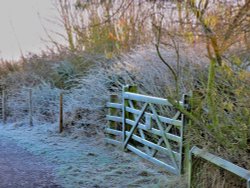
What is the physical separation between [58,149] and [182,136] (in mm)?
3096

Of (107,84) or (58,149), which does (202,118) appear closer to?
(58,149)

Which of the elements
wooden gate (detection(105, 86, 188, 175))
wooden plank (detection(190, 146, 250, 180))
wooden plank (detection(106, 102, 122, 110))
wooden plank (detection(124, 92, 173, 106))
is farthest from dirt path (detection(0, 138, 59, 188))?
wooden plank (detection(190, 146, 250, 180))

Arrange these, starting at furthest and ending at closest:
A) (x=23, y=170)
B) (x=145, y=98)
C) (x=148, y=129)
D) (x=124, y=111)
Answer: (x=124, y=111) → (x=145, y=98) → (x=148, y=129) → (x=23, y=170)

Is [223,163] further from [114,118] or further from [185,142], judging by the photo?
[114,118]

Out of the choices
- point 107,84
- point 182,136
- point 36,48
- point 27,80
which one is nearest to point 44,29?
point 36,48

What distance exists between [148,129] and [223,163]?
2533mm

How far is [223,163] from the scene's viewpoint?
3.66m

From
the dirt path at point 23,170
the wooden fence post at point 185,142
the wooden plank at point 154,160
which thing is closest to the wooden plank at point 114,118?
the wooden plank at point 154,160

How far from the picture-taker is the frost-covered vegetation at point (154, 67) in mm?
3890

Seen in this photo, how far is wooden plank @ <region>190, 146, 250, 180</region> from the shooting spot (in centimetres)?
328

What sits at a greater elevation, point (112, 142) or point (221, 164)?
point (221, 164)

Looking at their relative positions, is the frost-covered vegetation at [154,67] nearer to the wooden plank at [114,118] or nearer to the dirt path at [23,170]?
the wooden plank at [114,118]

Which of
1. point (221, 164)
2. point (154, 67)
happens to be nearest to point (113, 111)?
point (154, 67)

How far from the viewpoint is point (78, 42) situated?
1209 centimetres
